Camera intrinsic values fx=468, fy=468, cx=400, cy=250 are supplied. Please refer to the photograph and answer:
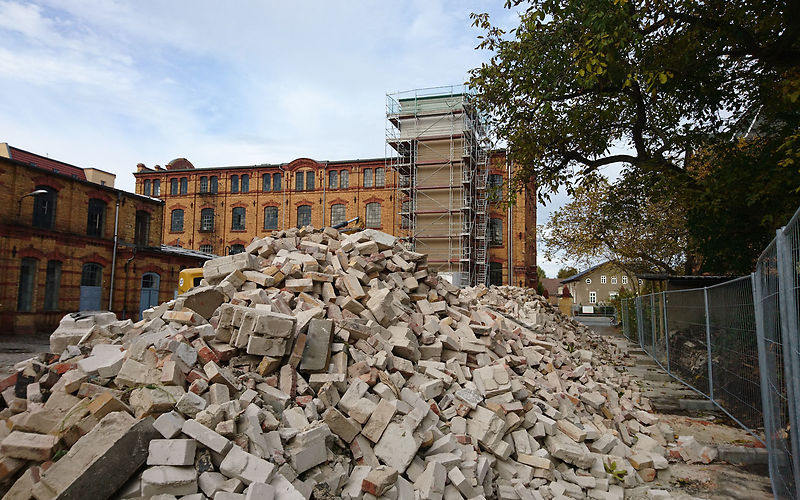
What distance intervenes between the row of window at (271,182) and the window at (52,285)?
2033 cm

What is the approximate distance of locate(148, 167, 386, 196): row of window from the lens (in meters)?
41.0

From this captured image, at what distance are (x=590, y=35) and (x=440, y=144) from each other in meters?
27.5

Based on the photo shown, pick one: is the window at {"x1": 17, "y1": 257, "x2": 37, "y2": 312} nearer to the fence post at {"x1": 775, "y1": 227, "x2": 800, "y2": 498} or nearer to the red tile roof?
the red tile roof

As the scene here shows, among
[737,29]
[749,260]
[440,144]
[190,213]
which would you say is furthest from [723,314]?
[190,213]

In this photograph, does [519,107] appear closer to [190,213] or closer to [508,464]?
[508,464]

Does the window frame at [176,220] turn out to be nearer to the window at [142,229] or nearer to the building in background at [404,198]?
the building in background at [404,198]

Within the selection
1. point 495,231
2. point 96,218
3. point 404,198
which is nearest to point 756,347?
point 96,218

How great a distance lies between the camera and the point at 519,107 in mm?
12031

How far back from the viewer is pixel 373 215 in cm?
4069

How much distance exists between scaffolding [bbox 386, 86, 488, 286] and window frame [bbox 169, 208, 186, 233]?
21817mm

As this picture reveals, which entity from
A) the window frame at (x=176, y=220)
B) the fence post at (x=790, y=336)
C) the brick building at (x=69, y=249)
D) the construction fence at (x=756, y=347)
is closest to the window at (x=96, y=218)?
the brick building at (x=69, y=249)

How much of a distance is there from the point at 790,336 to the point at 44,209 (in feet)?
97.9

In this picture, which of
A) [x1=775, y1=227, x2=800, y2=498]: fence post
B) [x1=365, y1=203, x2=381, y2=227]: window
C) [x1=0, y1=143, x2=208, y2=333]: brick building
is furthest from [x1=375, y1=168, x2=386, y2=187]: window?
[x1=775, y1=227, x2=800, y2=498]: fence post

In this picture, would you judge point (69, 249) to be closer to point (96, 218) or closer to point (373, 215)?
point (96, 218)
